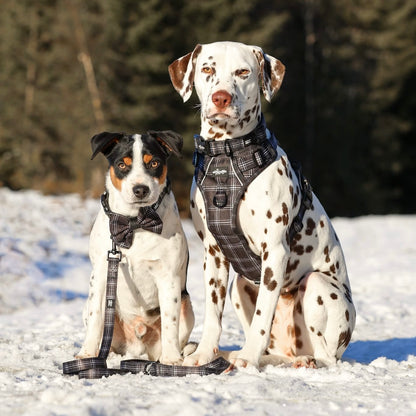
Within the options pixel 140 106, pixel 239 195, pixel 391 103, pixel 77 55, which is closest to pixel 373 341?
pixel 239 195

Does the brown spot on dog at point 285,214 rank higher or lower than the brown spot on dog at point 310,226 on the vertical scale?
higher

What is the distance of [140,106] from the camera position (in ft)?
88.1

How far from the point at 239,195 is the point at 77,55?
24674mm

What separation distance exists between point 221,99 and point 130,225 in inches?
48.6

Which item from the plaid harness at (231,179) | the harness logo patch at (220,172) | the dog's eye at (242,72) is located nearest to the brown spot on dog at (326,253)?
the plaid harness at (231,179)

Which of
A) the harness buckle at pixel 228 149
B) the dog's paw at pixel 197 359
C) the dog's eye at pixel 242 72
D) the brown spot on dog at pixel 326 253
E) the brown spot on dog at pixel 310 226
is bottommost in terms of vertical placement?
the dog's paw at pixel 197 359

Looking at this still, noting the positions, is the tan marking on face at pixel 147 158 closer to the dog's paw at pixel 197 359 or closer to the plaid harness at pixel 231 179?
the plaid harness at pixel 231 179

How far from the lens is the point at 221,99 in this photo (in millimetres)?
5156

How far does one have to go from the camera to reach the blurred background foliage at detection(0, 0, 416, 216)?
27.0 meters

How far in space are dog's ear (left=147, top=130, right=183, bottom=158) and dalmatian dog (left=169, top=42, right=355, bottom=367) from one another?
1.01 feet

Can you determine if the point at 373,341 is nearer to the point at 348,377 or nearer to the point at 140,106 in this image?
the point at 348,377

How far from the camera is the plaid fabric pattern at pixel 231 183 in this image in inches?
210

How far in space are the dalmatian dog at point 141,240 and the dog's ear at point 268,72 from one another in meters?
0.94

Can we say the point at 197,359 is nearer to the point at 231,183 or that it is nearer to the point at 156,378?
the point at 156,378
